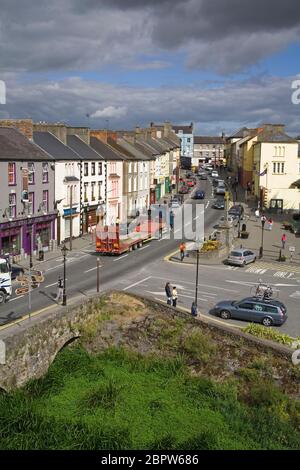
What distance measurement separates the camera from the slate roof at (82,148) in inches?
2134

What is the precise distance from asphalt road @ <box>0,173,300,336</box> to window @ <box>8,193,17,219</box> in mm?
4743

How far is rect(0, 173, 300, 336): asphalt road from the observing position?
2950 cm

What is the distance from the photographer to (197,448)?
19.0 m

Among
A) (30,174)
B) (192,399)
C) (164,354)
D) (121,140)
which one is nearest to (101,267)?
(30,174)

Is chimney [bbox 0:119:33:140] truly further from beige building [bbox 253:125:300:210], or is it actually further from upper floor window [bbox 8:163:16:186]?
beige building [bbox 253:125:300:210]

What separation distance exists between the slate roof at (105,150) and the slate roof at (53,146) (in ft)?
24.3

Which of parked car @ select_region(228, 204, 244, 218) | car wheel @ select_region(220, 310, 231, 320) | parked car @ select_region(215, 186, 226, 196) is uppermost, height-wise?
parked car @ select_region(215, 186, 226, 196)

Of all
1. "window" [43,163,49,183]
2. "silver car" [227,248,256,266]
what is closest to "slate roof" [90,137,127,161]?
"window" [43,163,49,183]

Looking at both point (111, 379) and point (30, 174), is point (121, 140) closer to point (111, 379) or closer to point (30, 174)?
point (30, 174)

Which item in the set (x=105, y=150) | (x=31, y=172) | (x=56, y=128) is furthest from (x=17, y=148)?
(x=105, y=150)

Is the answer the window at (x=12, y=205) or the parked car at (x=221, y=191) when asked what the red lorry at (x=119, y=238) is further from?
the parked car at (x=221, y=191)

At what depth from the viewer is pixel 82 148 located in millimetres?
55906

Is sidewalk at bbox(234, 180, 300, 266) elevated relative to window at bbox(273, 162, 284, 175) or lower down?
lower down

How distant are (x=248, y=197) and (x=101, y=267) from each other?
153 ft
